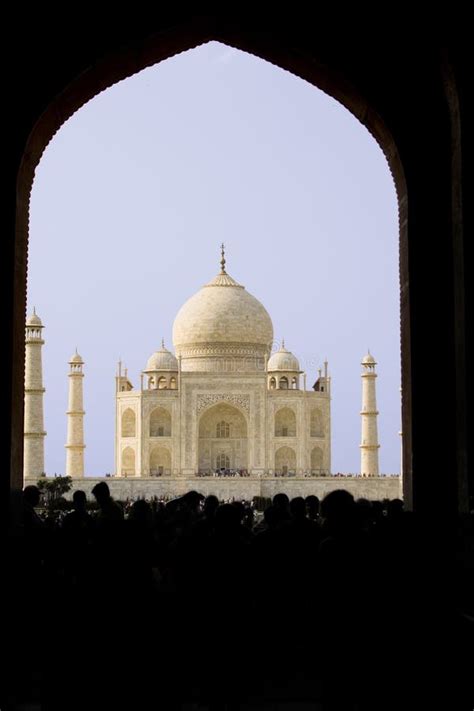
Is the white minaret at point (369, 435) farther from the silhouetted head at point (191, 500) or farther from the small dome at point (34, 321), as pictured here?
the silhouetted head at point (191, 500)

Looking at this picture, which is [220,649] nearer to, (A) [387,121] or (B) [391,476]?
(A) [387,121]

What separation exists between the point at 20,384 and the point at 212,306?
1086 inches

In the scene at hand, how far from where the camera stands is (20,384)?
781 centimetres

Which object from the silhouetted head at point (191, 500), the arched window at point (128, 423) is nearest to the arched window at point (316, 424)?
the arched window at point (128, 423)

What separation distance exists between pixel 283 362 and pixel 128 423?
4.63 meters

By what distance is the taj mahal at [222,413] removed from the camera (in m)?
32.8

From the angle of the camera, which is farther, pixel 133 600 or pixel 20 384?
pixel 20 384

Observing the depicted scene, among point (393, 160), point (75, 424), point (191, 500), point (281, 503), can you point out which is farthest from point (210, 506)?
point (75, 424)

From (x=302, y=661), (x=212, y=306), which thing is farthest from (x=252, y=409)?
(x=302, y=661)

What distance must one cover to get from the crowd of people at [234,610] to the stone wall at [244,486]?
24.4 m

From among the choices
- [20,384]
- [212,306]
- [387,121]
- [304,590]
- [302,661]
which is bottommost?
[302,661]

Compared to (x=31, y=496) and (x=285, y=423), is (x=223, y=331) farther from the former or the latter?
(x=31, y=496)

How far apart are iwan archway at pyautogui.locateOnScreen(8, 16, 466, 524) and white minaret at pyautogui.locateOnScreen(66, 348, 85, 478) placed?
23.9m

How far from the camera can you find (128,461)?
33906 millimetres
